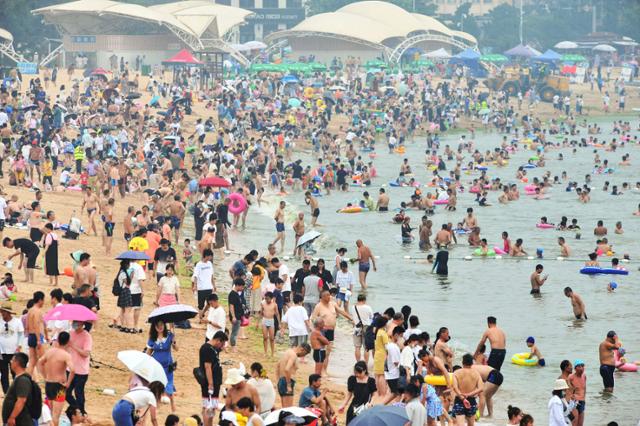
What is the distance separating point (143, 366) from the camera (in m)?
14.2

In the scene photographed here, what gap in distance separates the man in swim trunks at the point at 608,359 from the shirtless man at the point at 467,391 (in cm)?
437

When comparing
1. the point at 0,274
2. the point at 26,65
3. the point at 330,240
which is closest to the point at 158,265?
the point at 0,274

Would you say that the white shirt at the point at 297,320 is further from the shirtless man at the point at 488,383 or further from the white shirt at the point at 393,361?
the shirtless man at the point at 488,383

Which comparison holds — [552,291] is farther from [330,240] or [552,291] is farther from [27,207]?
[27,207]

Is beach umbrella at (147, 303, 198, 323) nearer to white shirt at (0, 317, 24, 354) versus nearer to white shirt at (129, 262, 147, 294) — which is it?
white shirt at (0, 317, 24, 354)

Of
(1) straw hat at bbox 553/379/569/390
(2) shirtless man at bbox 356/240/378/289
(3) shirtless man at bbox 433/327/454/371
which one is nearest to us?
(1) straw hat at bbox 553/379/569/390

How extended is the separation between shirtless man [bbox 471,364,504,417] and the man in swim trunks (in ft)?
8.31

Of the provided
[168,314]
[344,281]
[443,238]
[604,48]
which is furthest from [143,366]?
[604,48]

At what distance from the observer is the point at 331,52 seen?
89312mm

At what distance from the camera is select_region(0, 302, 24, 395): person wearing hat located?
15.4m

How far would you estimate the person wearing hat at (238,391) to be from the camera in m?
14.0

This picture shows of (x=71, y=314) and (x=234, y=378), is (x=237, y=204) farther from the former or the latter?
(x=234, y=378)

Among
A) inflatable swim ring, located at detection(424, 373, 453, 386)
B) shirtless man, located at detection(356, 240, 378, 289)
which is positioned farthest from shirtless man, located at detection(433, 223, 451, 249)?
inflatable swim ring, located at detection(424, 373, 453, 386)

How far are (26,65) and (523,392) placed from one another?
151ft
